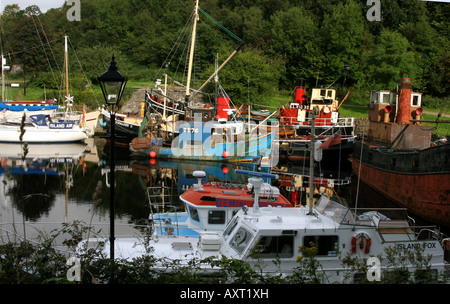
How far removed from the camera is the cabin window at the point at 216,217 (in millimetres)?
12602

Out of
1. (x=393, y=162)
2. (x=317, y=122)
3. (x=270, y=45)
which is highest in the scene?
(x=270, y=45)

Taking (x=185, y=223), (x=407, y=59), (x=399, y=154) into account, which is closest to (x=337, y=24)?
(x=407, y=59)

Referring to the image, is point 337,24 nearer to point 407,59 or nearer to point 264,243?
point 407,59

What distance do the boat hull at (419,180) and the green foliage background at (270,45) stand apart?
19.4 meters

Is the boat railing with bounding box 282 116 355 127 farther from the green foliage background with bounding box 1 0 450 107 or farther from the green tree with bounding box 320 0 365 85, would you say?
the green tree with bounding box 320 0 365 85

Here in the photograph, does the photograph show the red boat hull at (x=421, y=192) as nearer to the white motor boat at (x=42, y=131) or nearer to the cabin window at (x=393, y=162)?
the cabin window at (x=393, y=162)

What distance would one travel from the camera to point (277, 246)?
940 centimetres

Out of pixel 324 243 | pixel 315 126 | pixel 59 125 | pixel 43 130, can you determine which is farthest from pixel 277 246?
pixel 43 130

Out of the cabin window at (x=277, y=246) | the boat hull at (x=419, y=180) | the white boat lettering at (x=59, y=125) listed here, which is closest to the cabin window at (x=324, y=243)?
the cabin window at (x=277, y=246)

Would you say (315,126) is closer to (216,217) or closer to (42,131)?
(42,131)

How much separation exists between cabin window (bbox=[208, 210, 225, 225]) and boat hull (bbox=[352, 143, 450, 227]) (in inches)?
251

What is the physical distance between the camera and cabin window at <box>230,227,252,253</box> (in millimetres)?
9531

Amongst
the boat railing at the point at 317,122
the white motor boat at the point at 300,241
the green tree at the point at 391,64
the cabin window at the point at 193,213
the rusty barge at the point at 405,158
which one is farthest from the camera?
the green tree at the point at 391,64

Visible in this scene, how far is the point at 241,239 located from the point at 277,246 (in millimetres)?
734
